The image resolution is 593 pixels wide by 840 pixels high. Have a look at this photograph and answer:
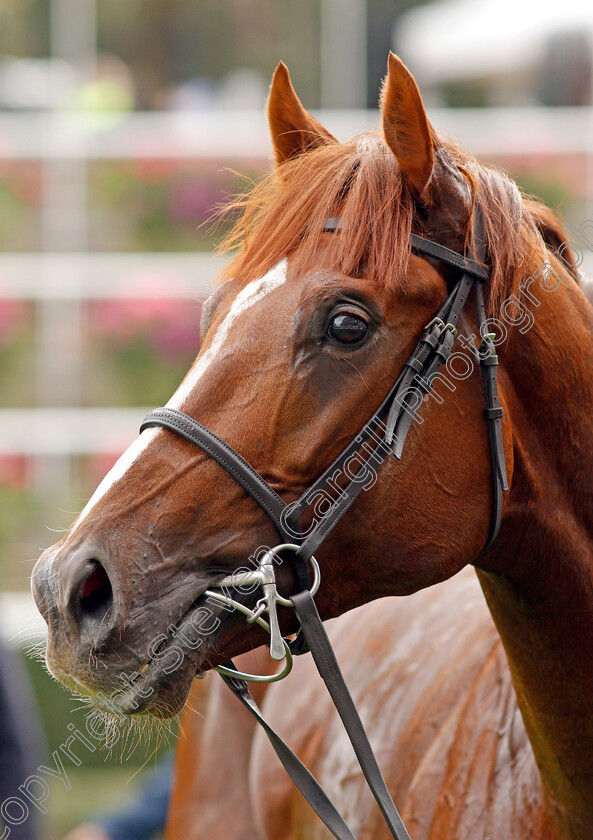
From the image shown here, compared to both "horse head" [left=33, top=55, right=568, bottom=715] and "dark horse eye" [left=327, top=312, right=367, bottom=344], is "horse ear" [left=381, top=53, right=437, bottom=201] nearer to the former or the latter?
"horse head" [left=33, top=55, right=568, bottom=715]

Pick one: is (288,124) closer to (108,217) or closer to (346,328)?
(346,328)

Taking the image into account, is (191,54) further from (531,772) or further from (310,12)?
(531,772)

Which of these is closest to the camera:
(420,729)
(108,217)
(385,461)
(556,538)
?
(385,461)

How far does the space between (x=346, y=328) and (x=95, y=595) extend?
60 cm

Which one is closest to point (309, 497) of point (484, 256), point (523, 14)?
point (484, 256)

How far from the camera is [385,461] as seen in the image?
1526 mm

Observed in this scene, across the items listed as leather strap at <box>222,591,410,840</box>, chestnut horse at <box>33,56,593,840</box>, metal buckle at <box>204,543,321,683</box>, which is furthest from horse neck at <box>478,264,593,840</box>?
metal buckle at <box>204,543,321,683</box>

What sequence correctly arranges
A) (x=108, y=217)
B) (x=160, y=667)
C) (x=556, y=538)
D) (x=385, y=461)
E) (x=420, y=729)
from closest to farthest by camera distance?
(x=160, y=667), (x=385, y=461), (x=556, y=538), (x=420, y=729), (x=108, y=217)

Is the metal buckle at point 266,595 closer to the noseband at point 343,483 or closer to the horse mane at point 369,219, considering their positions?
the noseband at point 343,483

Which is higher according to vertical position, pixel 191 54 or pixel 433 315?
pixel 191 54

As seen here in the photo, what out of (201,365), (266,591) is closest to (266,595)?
(266,591)

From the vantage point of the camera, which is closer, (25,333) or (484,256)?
(484,256)

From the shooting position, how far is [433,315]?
159 centimetres

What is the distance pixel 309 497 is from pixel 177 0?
32.9 ft
